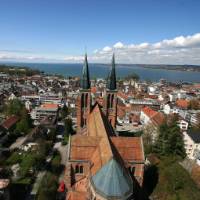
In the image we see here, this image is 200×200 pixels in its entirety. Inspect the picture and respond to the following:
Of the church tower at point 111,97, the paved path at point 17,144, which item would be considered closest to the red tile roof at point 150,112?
the church tower at point 111,97

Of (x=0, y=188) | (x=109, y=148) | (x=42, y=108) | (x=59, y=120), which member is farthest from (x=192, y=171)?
(x=42, y=108)

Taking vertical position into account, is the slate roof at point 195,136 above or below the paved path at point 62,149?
above

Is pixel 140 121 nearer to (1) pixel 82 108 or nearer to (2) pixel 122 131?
(2) pixel 122 131

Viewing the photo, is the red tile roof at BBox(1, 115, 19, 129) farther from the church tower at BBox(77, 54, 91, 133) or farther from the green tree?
the church tower at BBox(77, 54, 91, 133)

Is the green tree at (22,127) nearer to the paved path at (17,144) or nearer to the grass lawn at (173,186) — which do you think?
the paved path at (17,144)

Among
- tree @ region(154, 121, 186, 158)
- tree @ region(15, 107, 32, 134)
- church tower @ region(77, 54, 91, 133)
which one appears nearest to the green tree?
tree @ region(15, 107, 32, 134)
